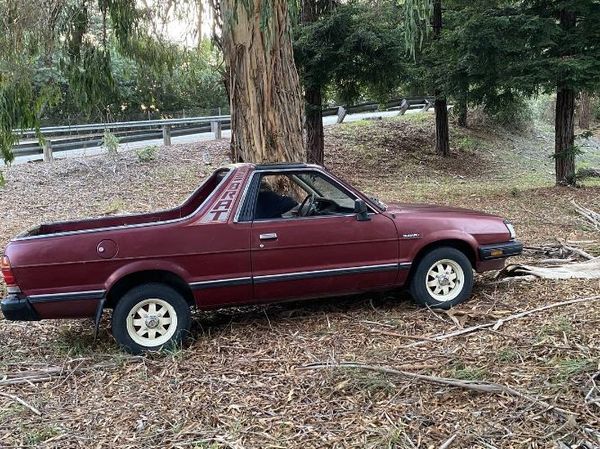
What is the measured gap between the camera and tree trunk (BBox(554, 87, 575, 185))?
13055mm

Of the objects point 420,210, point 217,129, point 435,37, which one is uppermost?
point 435,37

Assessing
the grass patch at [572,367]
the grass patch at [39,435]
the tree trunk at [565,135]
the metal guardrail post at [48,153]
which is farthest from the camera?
the metal guardrail post at [48,153]

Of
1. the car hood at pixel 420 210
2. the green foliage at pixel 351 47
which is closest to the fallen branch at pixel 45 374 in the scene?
the car hood at pixel 420 210

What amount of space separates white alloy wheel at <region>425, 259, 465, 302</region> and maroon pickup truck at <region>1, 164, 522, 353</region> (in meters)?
0.01

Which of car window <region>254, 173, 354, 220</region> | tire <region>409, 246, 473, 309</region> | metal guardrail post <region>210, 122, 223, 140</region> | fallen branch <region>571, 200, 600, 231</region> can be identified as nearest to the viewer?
car window <region>254, 173, 354, 220</region>

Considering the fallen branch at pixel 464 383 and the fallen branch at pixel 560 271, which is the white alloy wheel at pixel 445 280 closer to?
the fallen branch at pixel 560 271

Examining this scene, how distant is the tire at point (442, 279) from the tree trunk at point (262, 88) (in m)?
2.61

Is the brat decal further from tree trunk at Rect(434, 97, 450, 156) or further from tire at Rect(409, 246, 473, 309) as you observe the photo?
tree trunk at Rect(434, 97, 450, 156)

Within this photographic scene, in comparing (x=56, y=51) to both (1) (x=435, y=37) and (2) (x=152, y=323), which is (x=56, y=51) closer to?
(2) (x=152, y=323)

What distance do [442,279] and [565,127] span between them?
30.4ft

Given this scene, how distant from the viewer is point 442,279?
5.89m

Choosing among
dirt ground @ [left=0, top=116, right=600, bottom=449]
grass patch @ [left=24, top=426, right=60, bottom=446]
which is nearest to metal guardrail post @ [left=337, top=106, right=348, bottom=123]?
dirt ground @ [left=0, top=116, right=600, bottom=449]

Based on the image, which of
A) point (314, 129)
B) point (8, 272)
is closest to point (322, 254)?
point (8, 272)

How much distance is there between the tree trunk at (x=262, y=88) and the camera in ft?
24.3
